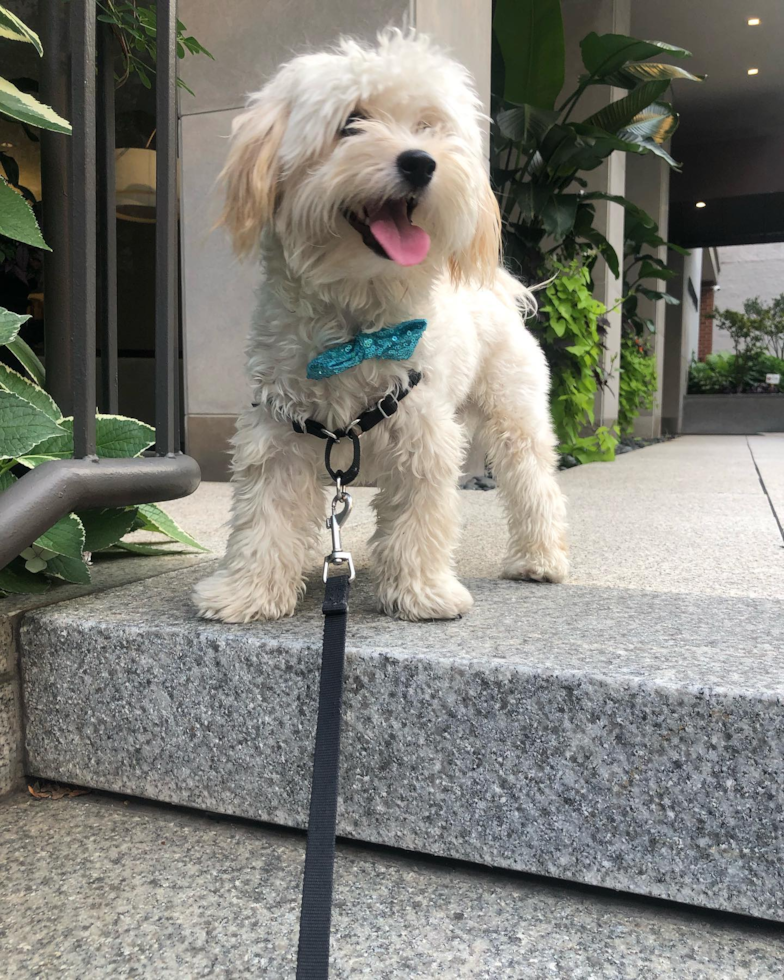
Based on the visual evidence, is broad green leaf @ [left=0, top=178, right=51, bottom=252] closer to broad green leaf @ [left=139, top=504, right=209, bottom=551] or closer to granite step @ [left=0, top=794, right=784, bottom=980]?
broad green leaf @ [left=139, top=504, right=209, bottom=551]

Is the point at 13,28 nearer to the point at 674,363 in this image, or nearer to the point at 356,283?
the point at 356,283

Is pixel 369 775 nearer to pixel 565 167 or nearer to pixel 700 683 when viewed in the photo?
pixel 700 683

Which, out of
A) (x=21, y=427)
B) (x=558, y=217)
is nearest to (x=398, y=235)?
(x=21, y=427)

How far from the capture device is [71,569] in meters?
1.87

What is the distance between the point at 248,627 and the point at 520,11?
5.40m

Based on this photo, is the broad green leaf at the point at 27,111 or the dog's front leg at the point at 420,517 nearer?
the broad green leaf at the point at 27,111

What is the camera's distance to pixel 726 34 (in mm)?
11375

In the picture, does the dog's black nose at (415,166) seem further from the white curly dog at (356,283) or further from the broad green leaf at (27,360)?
the broad green leaf at (27,360)

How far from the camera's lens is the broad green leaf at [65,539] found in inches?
71.2

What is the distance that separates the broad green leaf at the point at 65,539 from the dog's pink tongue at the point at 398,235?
0.94m

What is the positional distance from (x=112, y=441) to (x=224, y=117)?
306 cm

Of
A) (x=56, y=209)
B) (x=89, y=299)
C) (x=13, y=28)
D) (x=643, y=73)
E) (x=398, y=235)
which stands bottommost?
(x=89, y=299)

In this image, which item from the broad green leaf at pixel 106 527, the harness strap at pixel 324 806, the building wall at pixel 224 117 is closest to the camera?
the harness strap at pixel 324 806

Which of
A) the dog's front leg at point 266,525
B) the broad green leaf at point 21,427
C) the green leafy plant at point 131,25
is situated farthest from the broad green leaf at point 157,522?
the green leafy plant at point 131,25
